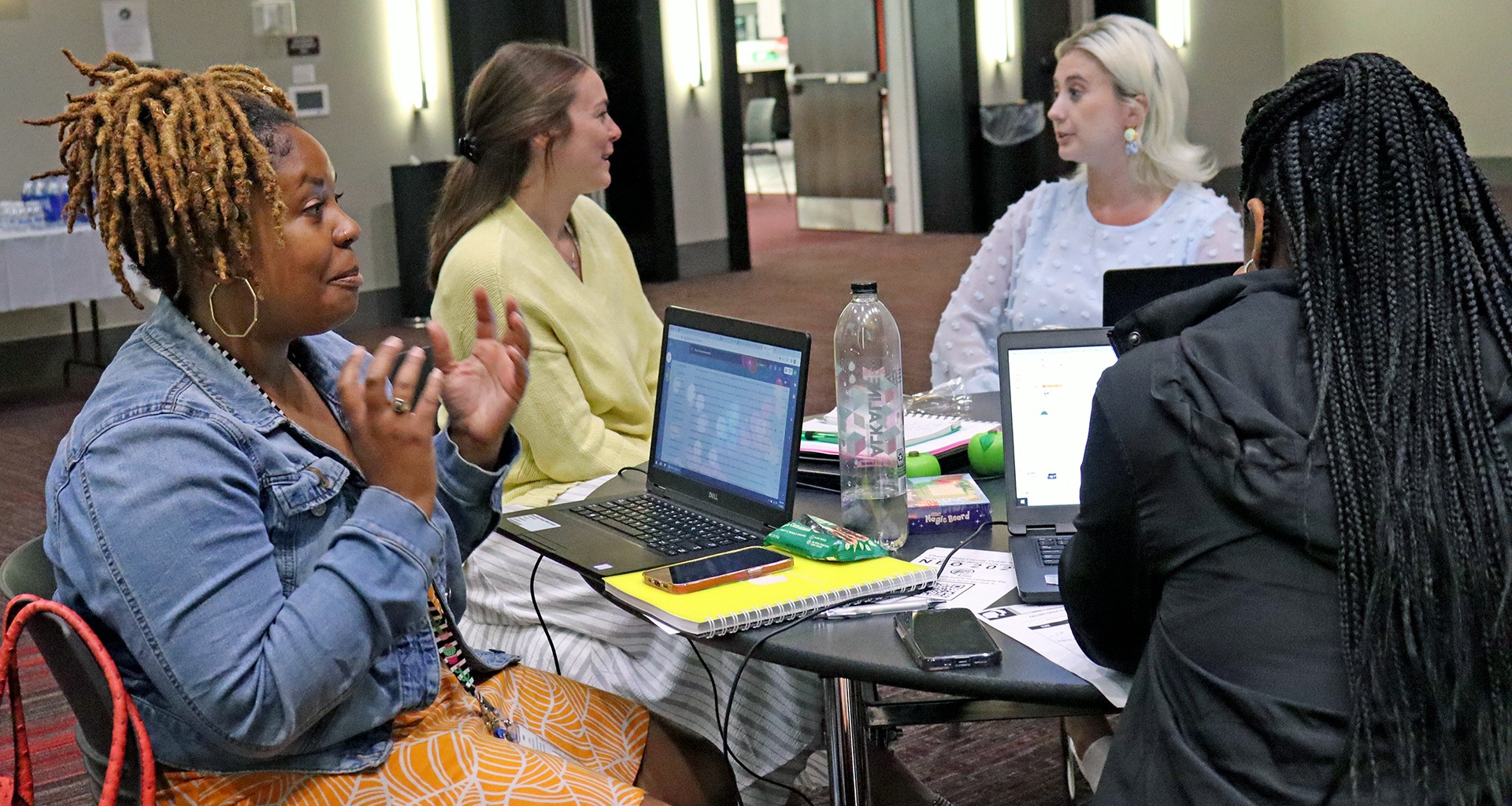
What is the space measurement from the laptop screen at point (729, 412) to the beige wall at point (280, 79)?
504cm

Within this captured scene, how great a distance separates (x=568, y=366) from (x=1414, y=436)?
1.69 m

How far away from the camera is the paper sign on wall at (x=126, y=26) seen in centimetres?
741

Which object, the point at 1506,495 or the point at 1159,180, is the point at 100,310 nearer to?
the point at 1159,180

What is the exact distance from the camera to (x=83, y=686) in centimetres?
140

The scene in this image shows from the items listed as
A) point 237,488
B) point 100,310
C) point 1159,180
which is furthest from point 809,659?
point 100,310

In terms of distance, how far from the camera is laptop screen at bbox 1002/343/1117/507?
198 centimetres

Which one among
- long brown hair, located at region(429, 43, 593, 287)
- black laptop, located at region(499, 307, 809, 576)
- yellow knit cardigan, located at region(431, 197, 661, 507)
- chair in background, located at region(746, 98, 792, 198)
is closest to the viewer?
black laptop, located at region(499, 307, 809, 576)

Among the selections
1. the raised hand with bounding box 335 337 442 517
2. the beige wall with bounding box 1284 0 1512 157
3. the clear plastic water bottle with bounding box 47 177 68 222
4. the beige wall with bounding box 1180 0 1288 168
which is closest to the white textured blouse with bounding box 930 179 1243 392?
the raised hand with bounding box 335 337 442 517

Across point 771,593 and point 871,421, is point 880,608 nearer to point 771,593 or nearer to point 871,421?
point 771,593

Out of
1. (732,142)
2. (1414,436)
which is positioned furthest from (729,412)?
(732,142)

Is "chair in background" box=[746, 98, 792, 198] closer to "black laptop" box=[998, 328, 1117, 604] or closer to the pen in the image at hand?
"black laptop" box=[998, 328, 1117, 604]

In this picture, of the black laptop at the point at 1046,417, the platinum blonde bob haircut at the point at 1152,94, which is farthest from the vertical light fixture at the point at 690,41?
the black laptop at the point at 1046,417

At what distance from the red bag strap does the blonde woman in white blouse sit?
213 centimetres

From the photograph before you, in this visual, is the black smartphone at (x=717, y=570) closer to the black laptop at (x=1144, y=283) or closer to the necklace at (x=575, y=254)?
the black laptop at (x=1144, y=283)
